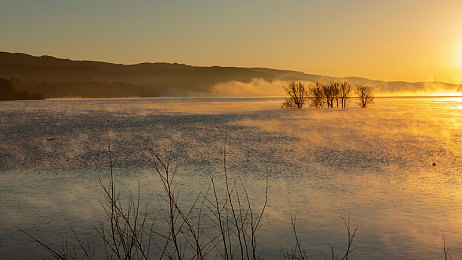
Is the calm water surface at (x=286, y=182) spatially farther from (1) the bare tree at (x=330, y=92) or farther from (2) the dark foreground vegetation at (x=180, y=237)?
(1) the bare tree at (x=330, y=92)

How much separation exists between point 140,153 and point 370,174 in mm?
6344

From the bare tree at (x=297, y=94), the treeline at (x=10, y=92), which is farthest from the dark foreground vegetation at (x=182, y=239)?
the treeline at (x=10, y=92)

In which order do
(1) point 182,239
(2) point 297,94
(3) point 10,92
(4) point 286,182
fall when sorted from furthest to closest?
(3) point 10,92, (2) point 297,94, (4) point 286,182, (1) point 182,239

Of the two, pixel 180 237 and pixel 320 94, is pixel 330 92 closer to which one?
pixel 320 94

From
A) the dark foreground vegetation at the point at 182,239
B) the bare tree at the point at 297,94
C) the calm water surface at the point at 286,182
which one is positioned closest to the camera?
the dark foreground vegetation at the point at 182,239

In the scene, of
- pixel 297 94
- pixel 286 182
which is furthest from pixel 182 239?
pixel 297 94

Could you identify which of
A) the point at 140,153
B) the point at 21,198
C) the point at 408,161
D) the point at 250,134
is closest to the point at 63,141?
the point at 140,153

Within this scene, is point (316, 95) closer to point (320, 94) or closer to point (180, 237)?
point (320, 94)

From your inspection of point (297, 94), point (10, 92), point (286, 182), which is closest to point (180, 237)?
point (286, 182)

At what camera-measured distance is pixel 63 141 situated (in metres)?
16.1

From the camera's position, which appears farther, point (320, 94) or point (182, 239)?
point (320, 94)

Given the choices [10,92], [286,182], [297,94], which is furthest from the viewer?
[10,92]

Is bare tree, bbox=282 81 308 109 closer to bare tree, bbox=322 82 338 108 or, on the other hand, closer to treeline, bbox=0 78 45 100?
bare tree, bbox=322 82 338 108

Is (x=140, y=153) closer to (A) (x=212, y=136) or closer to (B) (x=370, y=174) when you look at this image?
(A) (x=212, y=136)
